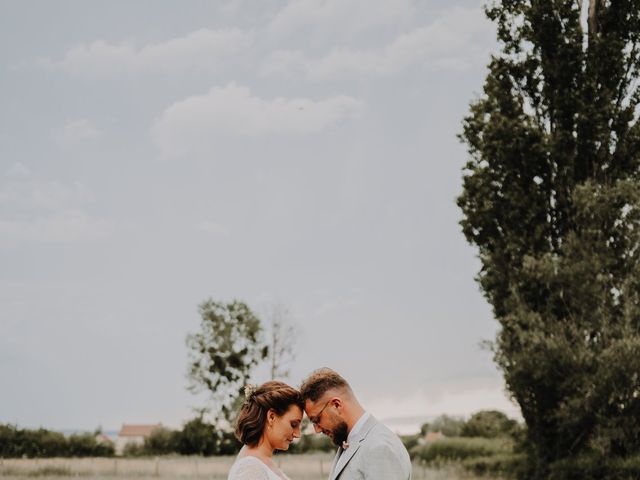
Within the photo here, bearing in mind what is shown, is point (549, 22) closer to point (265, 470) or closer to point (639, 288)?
point (639, 288)

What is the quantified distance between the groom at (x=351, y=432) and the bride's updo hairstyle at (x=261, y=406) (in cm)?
36

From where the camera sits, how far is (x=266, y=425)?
482 cm

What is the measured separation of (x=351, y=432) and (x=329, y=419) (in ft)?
0.50

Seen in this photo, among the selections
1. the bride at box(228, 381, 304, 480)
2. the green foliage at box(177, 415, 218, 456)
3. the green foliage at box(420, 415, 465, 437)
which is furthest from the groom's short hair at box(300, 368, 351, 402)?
the green foliage at box(420, 415, 465, 437)

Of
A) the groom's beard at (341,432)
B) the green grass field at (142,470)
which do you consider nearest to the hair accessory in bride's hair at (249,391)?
the groom's beard at (341,432)

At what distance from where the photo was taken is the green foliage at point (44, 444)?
131 ft

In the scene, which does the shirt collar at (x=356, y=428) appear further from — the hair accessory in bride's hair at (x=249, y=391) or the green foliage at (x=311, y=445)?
the green foliage at (x=311, y=445)

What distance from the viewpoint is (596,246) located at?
19844 mm

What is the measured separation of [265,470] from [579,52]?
19.5 meters

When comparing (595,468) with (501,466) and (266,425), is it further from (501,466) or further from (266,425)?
(266,425)

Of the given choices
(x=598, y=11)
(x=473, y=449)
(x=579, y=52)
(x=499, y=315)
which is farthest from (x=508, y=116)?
(x=473, y=449)

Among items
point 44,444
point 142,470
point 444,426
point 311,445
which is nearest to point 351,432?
point 142,470

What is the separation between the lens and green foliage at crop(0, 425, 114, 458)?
39812 millimetres

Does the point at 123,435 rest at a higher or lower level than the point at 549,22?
lower
